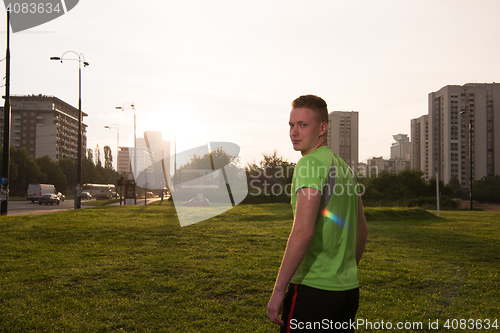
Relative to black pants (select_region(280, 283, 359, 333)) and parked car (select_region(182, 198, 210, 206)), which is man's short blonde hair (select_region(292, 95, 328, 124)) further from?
parked car (select_region(182, 198, 210, 206))

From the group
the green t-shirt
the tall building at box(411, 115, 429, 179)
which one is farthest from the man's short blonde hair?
the tall building at box(411, 115, 429, 179)

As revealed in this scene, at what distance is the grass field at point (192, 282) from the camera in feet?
15.3

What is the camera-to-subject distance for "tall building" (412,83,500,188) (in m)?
75.9

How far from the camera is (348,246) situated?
200cm

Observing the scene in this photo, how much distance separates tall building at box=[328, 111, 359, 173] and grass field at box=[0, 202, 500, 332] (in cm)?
7215

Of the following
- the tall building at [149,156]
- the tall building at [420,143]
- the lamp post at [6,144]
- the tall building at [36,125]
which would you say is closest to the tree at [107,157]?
the tall building at [36,125]

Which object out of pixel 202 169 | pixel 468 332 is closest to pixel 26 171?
pixel 202 169

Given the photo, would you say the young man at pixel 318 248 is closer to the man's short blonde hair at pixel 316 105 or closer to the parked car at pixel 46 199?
the man's short blonde hair at pixel 316 105

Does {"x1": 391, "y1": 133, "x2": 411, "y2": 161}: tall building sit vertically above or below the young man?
above

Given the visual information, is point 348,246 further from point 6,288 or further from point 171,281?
point 6,288

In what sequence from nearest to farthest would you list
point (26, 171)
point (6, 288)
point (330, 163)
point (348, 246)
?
point (330, 163) < point (348, 246) < point (6, 288) < point (26, 171)

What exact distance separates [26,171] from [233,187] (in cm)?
4174

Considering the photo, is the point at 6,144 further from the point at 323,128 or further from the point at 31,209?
→ the point at 323,128

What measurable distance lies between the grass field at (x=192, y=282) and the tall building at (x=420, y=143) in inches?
3515
